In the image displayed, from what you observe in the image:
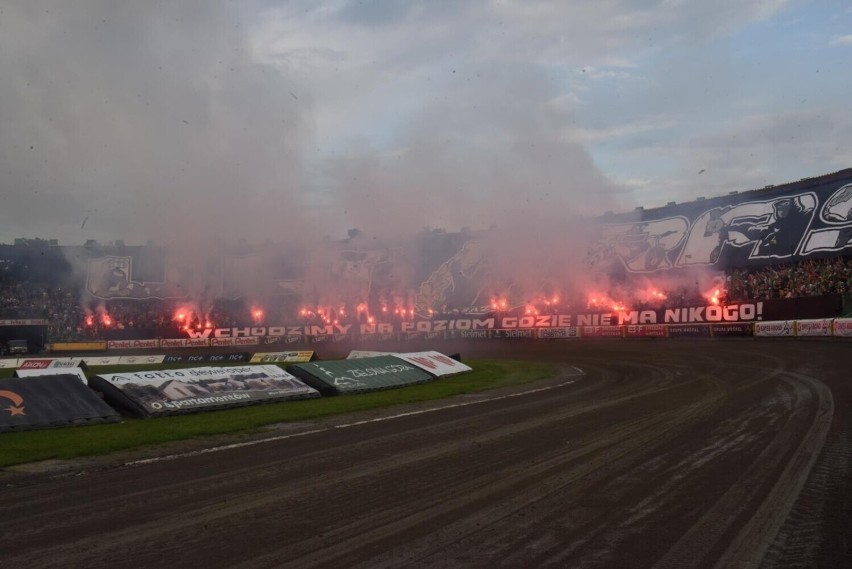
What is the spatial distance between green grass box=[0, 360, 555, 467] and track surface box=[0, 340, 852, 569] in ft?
5.49

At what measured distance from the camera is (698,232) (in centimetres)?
4797

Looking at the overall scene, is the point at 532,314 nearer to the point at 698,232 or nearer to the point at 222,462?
the point at 698,232

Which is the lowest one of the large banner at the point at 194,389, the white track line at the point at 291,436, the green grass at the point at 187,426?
the green grass at the point at 187,426

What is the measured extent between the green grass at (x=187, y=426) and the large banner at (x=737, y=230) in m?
28.6

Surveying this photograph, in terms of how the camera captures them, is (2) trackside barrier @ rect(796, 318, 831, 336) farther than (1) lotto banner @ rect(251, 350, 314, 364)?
No

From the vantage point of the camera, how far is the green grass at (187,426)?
11773 millimetres

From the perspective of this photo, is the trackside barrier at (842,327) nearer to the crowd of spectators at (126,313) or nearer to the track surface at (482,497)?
the crowd of spectators at (126,313)

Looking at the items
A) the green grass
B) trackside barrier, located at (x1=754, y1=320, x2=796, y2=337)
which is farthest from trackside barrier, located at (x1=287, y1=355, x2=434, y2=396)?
trackside barrier, located at (x1=754, y1=320, x2=796, y2=337)

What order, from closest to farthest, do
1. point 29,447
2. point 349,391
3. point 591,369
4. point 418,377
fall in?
point 29,447, point 349,391, point 418,377, point 591,369

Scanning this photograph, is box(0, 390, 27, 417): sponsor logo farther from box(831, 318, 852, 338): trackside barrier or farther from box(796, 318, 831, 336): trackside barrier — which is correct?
box(796, 318, 831, 336): trackside barrier

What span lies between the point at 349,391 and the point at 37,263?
60.4 meters

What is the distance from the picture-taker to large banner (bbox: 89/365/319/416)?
16.3 m

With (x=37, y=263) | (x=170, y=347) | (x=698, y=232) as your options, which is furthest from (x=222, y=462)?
(x=37, y=263)

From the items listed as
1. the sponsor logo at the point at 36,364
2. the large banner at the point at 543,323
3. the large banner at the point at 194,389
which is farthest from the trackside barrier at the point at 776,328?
the sponsor logo at the point at 36,364
